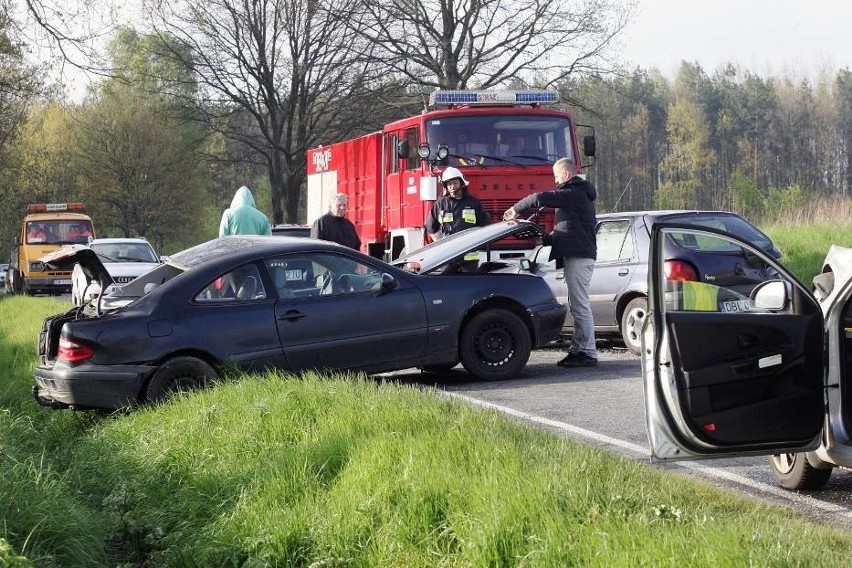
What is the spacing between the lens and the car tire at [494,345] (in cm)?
1075

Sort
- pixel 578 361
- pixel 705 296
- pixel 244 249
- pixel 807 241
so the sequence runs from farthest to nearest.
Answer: pixel 807 241
pixel 578 361
pixel 244 249
pixel 705 296

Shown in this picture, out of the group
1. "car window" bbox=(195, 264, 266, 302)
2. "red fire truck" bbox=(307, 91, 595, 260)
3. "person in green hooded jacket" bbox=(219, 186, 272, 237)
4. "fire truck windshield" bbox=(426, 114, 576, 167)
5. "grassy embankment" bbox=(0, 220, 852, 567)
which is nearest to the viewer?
"grassy embankment" bbox=(0, 220, 852, 567)

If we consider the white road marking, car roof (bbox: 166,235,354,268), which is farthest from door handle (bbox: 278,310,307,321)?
the white road marking

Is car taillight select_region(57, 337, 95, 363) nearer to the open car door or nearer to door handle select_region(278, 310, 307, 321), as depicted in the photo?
door handle select_region(278, 310, 307, 321)

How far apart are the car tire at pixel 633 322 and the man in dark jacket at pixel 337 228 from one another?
3.12 metres

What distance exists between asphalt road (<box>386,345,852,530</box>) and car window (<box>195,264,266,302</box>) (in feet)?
6.26

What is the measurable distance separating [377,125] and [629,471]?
38032mm

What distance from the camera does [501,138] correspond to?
56.2 ft

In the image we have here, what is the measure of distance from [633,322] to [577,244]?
1.83 metres

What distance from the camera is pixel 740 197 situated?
45.2 meters

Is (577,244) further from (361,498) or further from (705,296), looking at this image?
(361,498)

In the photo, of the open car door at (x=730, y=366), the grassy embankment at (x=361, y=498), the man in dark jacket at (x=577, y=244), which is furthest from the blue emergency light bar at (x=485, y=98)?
the open car door at (x=730, y=366)

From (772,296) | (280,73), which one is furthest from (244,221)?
(280,73)

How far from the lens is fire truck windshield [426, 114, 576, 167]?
1703 centimetres
